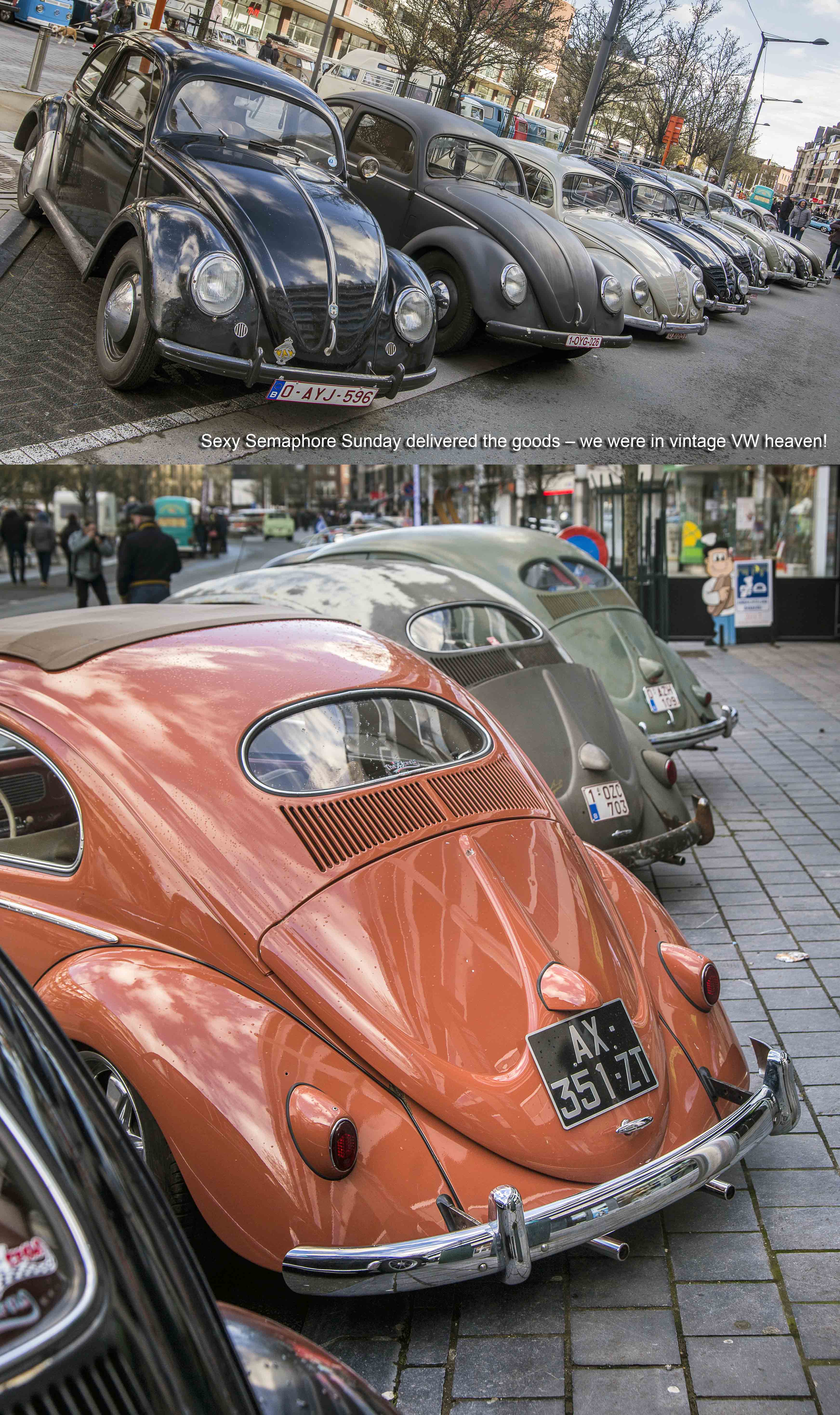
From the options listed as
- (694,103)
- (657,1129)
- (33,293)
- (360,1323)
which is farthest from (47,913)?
(694,103)

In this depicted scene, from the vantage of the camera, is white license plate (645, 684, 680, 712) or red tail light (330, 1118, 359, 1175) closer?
red tail light (330, 1118, 359, 1175)

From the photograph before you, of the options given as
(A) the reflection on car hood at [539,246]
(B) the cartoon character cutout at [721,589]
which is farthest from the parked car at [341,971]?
(B) the cartoon character cutout at [721,589]

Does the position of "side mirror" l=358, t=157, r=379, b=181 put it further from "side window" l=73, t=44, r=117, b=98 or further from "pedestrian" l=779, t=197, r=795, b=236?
"pedestrian" l=779, t=197, r=795, b=236

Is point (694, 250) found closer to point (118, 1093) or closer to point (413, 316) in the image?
point (413, 316)

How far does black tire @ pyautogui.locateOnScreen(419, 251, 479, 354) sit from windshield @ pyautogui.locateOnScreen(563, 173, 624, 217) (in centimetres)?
98

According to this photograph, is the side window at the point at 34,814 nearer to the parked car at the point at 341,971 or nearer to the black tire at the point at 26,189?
the parked car at the point at 341,971

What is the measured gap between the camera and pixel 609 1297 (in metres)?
2.58

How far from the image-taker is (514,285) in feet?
17.4

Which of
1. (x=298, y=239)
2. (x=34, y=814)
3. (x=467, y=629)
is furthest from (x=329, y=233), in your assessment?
(x=34, y=814)

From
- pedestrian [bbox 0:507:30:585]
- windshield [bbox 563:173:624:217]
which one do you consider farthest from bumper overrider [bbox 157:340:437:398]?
pedestrian [bbox 0:507:30:585]

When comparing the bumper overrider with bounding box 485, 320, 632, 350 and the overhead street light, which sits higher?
the overhead street light

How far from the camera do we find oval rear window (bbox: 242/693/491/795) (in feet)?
9.63

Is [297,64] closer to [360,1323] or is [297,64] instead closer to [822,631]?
[360,1323]

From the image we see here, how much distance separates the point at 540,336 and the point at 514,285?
0.30 meters
